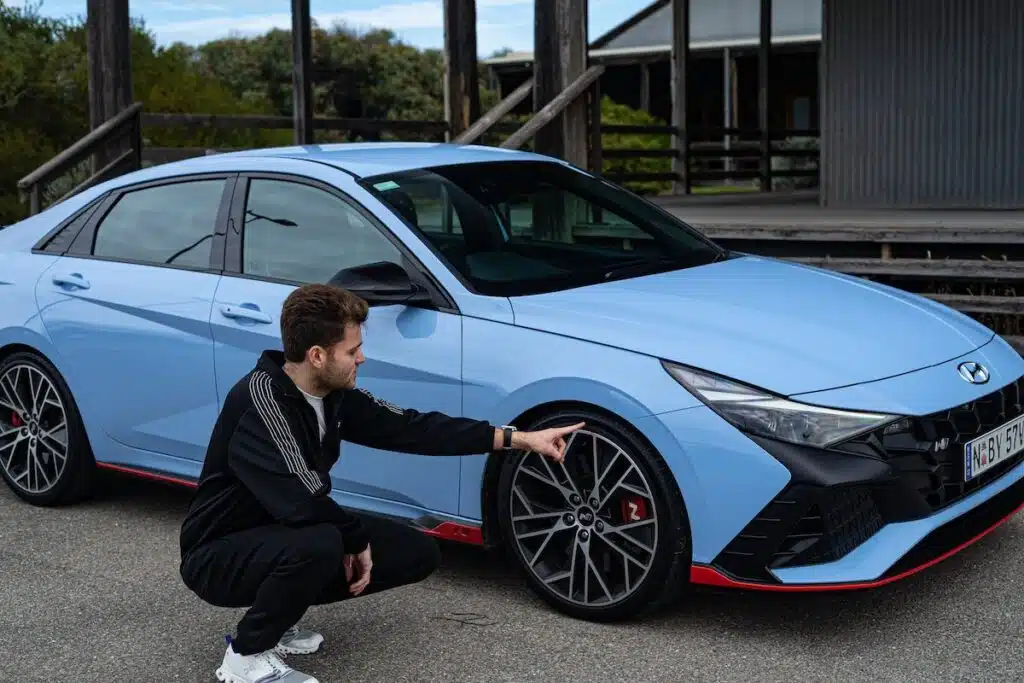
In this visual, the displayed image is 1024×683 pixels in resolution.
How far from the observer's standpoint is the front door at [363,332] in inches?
194

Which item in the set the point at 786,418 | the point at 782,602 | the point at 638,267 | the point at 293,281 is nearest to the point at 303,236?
the point at 293,281

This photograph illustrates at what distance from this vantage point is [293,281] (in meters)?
5.43

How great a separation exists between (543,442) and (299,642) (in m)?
1.01

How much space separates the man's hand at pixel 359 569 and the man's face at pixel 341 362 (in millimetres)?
495

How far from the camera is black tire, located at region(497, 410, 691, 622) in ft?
14.4

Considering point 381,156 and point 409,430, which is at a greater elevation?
point 381,156

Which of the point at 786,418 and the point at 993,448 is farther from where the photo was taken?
the point at 993,448

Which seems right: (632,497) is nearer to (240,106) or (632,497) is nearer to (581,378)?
(581,378)

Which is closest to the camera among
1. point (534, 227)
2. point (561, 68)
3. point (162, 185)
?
point (534, 227)

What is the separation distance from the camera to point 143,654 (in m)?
4.57

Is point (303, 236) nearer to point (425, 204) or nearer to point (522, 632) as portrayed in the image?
point (425, 204)

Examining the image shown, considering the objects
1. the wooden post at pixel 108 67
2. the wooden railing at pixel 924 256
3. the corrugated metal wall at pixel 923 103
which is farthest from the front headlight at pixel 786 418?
the wooden post at pixel 108 67

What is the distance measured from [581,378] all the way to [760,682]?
107 centimetres

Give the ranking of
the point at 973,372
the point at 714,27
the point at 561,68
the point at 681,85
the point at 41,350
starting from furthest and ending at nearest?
the point at 714,27
the point at 681,85
the point at 561,68
the point at 41,350
the point at 973,372
